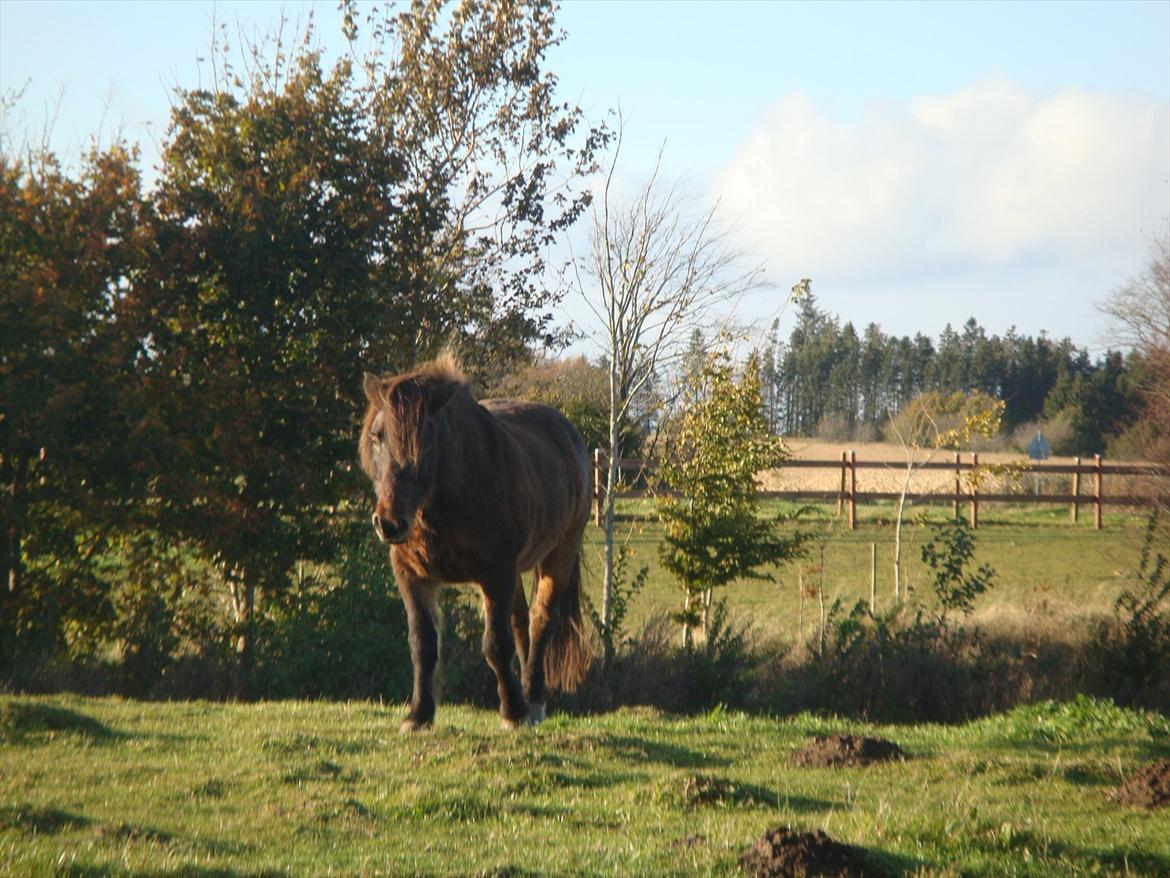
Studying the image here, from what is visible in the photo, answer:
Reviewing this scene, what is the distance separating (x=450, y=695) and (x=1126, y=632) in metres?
7.66

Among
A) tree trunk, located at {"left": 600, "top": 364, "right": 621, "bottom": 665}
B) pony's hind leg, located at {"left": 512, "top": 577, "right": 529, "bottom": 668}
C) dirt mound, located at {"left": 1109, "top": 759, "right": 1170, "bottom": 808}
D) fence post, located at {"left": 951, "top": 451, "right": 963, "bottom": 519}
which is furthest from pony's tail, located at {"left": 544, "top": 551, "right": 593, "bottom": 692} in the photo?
fence post, located at {"left": 951, "top": 451, "right": 963, "bottom": 519}

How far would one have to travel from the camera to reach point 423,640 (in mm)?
8109

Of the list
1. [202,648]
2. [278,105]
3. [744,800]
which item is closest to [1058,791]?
[744,800]

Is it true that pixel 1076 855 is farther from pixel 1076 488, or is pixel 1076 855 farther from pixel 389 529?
pixel 1076 488

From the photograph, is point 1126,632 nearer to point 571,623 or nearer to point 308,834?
point 571,623

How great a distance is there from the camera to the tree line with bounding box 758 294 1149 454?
64375 millimetres

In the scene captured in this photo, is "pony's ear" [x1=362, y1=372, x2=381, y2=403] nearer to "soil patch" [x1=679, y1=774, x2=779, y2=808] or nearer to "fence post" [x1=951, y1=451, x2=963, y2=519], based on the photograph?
"soil patch" [x1=679, y1=774, x2=779, y2=808]

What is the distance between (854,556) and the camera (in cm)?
2978

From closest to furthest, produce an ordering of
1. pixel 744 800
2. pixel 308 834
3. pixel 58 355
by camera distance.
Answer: pixel 308 834 < pixel 744 800 < pixel 58 355

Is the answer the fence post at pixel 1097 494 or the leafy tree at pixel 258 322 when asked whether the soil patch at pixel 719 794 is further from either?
the fence post at pixel 1097 494

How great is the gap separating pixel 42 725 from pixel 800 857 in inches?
195

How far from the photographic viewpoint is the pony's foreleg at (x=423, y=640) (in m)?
7.93

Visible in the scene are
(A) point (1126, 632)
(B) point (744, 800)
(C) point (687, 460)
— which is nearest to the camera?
(B) point (744, 800)

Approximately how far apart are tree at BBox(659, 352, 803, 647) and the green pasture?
2.59 ft
